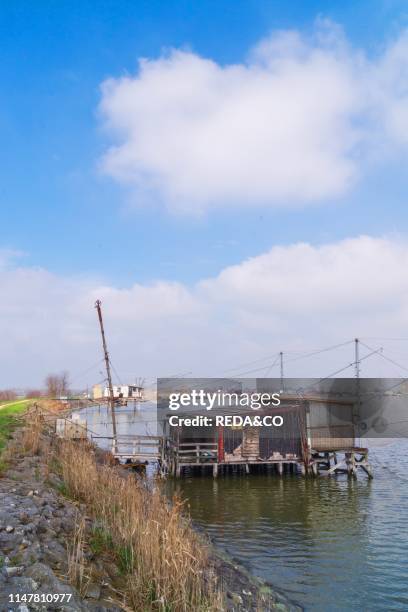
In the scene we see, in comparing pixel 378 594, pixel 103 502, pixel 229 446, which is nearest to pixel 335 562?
pixel 378 594

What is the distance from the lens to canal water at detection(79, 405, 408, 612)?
11.6 m

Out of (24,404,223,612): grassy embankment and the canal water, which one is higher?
(24,404,223,612): grassy embankment

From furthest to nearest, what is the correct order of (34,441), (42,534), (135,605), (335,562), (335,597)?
(34,441), (335,562), (335,597), (42,534), (135,605)

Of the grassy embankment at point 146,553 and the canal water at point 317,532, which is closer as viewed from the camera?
the grassy embankment at point 146,553

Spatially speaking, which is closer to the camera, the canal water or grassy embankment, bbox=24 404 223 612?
grassy embankment, bbox=24 404 223 612

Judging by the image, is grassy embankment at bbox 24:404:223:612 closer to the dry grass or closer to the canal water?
the dry grass

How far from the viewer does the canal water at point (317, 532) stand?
37.9ft

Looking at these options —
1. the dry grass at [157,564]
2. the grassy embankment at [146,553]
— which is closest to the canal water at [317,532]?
the grassy embankment at [146,553]

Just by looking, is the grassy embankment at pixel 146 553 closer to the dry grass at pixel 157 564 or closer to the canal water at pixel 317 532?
the dry grass at pixel 157 564

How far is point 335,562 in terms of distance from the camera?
531 inches

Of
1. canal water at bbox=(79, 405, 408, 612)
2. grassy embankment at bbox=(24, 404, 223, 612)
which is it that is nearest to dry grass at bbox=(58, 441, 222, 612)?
grassy embankment at bbox=(24, 404, 223, 612)

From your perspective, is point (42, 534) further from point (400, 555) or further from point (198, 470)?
point (198, 470)

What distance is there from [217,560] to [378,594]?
414 centimetres

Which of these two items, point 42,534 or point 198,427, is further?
point 198,427
